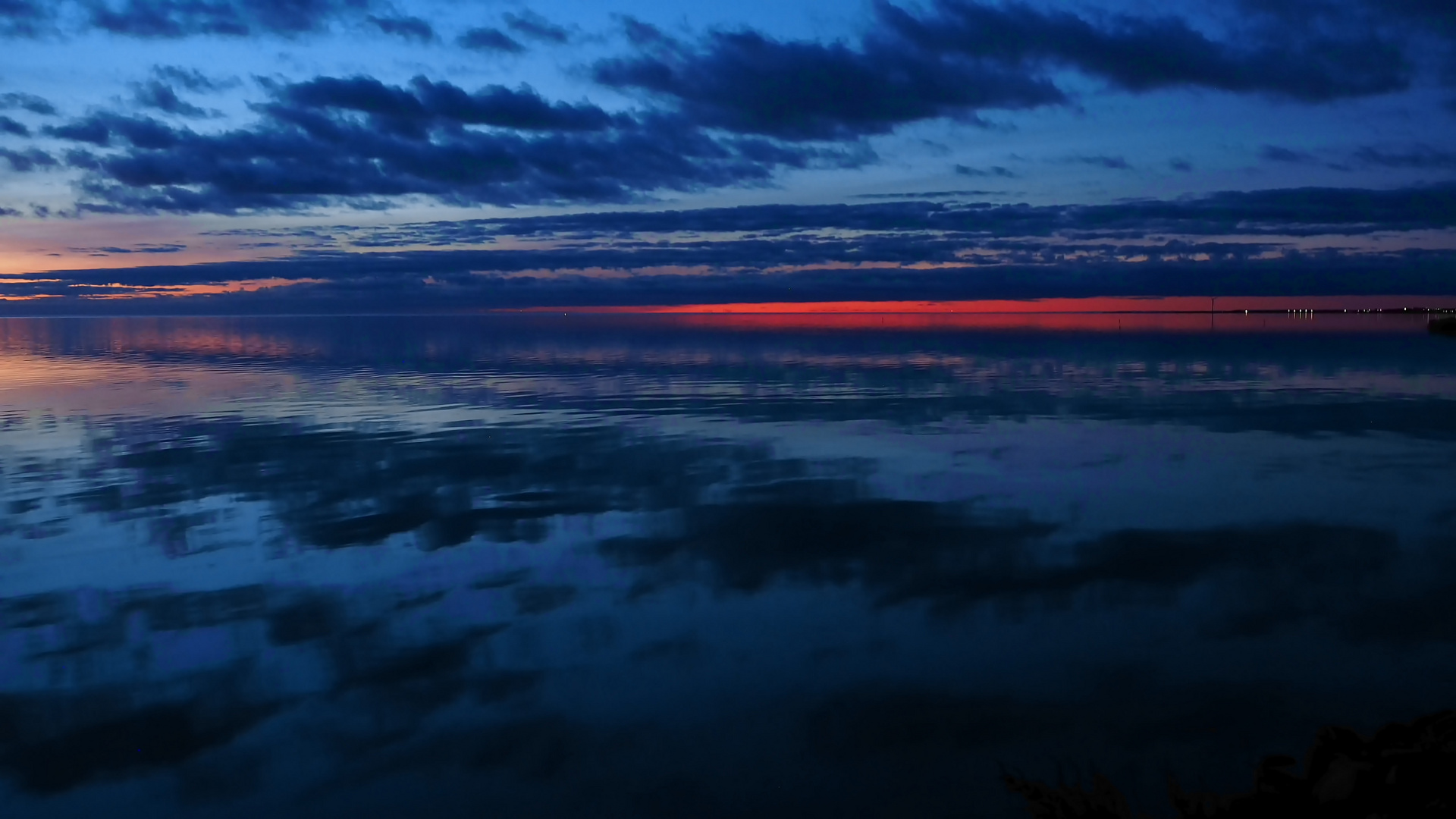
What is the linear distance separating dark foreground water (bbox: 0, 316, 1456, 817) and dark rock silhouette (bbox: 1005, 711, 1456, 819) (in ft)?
5.98

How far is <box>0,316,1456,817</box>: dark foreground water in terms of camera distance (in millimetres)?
8805

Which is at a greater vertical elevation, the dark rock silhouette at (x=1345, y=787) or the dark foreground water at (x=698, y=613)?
the dark rock silhouette at (x=1345, y=787)

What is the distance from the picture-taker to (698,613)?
12.8 meters

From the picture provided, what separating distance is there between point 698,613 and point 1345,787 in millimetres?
8040

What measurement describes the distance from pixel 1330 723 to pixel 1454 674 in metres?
1.91

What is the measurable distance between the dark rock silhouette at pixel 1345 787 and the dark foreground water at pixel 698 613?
182cm

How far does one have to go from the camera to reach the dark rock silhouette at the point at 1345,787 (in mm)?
5512

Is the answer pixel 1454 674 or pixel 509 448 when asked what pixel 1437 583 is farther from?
pixel 509 448

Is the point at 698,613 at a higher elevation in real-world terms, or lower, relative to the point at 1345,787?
lower

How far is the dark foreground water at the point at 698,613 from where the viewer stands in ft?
28.9

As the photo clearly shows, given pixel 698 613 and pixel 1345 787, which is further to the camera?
pixel 698 613

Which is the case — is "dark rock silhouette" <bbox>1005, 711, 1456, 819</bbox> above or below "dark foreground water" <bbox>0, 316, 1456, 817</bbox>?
above

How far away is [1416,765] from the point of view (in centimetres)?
556

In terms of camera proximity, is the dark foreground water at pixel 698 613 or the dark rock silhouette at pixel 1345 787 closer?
the dark rock silhouette at pixel 1345 787
